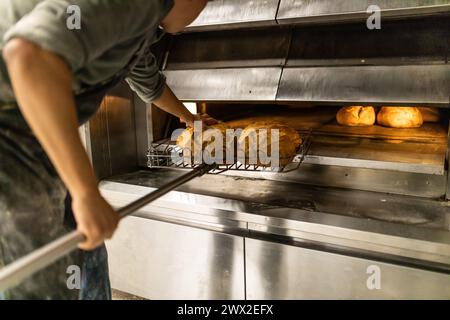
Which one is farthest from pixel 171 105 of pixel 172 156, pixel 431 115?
pixel 431 115

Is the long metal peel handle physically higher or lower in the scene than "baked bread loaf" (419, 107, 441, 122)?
lower

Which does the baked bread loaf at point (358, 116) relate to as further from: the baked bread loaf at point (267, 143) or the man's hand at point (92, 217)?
the man's hand at point (92, 217)

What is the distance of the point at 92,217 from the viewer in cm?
80

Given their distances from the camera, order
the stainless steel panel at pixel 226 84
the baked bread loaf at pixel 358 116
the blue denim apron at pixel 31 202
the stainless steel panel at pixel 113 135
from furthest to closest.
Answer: the baked bread loaf at pixel 358 116
the stainless steel panel at pixel 113 135
the stainless steel panel at pixel 226 84
the blue denim apron at pixel 31 202

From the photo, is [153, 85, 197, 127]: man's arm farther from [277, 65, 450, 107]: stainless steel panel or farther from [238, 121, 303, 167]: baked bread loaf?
[277, 65, 450, 107]: stainless steel panel

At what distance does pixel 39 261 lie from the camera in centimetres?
75

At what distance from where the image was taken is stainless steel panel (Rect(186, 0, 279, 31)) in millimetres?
1687

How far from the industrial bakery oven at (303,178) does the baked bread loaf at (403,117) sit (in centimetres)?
4

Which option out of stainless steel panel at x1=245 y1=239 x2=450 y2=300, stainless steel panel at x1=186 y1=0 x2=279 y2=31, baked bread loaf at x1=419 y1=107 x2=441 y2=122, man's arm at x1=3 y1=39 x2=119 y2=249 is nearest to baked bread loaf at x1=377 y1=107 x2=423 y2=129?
baked bread loaf at x1=419 y1=107 x2=441 y2=122

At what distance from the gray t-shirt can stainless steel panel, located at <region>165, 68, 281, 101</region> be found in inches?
31.3

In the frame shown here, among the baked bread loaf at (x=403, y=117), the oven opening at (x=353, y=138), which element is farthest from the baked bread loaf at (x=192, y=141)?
the baked bread loaf at (x=403, y=117)

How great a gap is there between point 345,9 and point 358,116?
0.80 meters

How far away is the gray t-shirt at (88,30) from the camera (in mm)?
761
